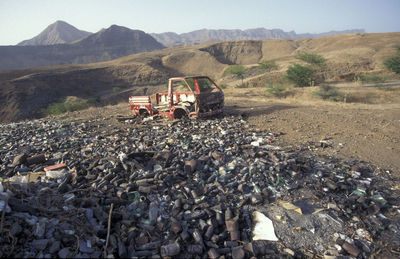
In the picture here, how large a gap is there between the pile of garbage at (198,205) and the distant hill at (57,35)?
156181mm

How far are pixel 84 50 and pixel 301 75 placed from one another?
82.1 metres

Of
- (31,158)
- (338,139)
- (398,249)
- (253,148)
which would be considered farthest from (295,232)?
(31,158)

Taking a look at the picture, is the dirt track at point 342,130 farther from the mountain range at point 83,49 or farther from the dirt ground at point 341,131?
the mountain range at point 83,49

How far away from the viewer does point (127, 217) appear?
10.1 feet

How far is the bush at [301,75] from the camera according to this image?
1877 cm

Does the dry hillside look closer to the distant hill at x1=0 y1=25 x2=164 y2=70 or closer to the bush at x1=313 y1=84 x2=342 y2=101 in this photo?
the bush at x1=313 y1=84 x2=342 y2=101

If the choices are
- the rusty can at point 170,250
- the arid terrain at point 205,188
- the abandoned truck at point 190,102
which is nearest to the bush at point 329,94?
the arid terrain at point 205,188

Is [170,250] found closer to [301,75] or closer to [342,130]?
[342,130]

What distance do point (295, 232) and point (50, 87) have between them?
133 ft

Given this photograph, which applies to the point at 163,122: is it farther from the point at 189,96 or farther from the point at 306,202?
the point at 306,202

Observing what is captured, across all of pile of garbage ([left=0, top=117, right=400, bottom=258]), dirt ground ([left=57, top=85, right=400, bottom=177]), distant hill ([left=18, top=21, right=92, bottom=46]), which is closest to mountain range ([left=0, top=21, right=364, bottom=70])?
distant hill ([left=18, top=21, right=92, bottom=46])

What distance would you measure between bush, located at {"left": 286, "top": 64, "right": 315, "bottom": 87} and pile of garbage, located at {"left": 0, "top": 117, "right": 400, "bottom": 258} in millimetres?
15301

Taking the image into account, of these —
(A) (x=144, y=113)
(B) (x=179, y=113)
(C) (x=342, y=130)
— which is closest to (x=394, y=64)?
(C) (x=342, y=130)

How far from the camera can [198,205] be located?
11.2ft
